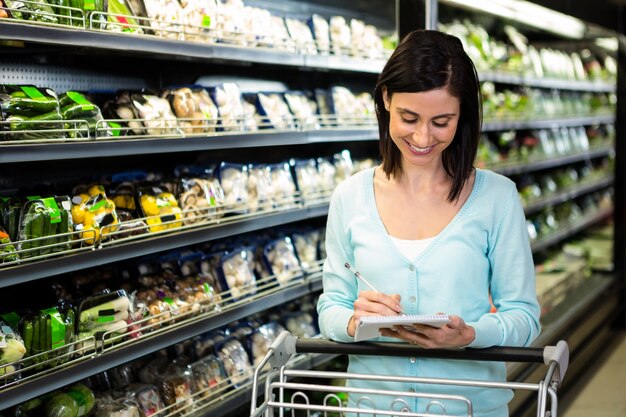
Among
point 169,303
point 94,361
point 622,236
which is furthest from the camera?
point 622,236

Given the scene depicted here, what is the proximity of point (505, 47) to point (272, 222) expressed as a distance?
3.35m

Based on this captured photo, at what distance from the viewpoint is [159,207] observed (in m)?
2.86

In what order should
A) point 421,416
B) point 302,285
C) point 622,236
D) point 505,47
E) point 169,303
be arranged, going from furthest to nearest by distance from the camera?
point 622,236 < point 505,47 < point 302,285 < point 169,303 < point 421,416

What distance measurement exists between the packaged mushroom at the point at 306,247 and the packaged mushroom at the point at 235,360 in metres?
0.58

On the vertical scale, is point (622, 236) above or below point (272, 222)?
below

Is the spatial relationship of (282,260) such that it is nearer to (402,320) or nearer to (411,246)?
(411,246)

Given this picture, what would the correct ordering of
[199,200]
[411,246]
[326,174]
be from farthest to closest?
[326,174], [199,200], [411,246]

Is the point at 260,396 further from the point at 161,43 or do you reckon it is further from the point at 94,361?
the point at 161,43

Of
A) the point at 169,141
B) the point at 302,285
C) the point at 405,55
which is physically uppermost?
the point at 405,55

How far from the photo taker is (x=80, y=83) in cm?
299

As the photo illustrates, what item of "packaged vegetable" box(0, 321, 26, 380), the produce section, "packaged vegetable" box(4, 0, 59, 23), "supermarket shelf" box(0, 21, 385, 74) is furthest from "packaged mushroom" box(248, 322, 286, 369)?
"packaged vegetable" box(4, 0, 59, 23)

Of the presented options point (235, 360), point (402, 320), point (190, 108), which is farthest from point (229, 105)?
point (402, 320)

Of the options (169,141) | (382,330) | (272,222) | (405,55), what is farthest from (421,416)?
(272,222)

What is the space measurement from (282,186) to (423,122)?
1798 millimetres
